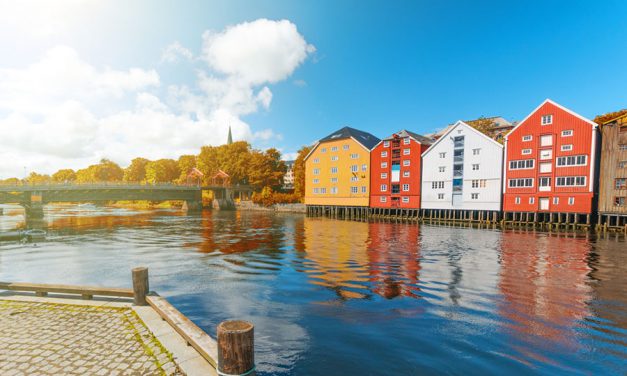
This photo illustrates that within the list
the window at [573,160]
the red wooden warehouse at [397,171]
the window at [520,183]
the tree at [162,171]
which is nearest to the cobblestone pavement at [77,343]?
the window at [520,183]

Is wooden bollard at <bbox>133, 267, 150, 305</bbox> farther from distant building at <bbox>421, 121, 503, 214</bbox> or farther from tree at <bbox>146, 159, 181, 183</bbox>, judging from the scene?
tree at <bbox>146, 159, 181, 183</bbox>

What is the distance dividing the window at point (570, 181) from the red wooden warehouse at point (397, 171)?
2181 cm

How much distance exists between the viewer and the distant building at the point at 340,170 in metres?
66.1

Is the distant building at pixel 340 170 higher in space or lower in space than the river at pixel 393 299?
higher

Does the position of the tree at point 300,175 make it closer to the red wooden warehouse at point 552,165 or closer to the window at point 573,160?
the red wooden warehouse at point 552,165

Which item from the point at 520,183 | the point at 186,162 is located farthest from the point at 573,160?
the point at 186,162

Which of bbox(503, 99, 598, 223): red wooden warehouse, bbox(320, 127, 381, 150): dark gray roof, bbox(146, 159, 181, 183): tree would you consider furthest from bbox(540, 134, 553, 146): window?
bbox(146, 159, 181, 183): tree

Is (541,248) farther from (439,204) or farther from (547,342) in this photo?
(439,204)

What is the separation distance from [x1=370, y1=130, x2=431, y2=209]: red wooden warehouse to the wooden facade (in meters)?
26.7

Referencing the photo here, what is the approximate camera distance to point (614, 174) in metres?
40.2

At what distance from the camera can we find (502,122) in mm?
87250

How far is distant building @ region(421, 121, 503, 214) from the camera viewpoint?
4988 centimetres

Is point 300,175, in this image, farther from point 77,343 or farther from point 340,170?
point 77,343

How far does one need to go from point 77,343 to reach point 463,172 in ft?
189
